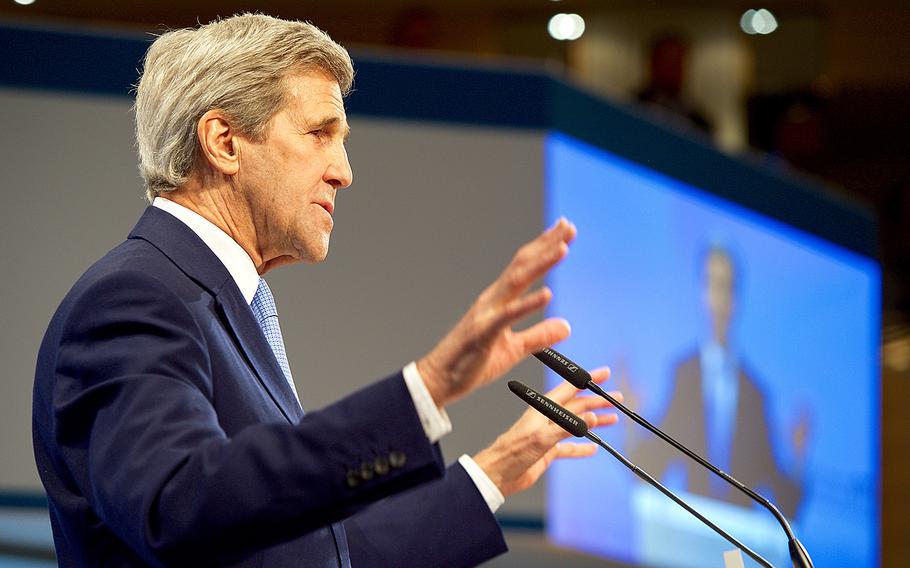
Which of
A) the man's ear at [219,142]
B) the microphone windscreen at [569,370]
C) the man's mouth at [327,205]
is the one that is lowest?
the microphone windscreen at [569,370]

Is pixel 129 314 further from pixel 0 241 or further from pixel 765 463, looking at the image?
pixel 765 463

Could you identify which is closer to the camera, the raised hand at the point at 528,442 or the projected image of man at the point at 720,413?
the raised hand at the point at 528,442

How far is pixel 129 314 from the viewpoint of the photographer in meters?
1.19

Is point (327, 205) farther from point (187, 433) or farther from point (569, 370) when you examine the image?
point (187, 433)

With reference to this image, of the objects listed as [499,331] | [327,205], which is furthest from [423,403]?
[327,205]

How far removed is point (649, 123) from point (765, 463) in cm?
131

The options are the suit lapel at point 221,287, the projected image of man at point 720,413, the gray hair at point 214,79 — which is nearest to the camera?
the suit lapel at point 221,287

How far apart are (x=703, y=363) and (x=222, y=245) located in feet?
8.82

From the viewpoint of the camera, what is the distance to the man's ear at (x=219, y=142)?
4.71 ft

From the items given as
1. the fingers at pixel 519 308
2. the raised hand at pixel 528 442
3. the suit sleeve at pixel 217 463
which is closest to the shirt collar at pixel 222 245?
the suit sleeve at pixel 217 463

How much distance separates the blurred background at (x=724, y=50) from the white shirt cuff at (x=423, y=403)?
627cm

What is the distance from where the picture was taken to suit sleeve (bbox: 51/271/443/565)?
3.47 ft

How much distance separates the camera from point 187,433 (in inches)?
42.8

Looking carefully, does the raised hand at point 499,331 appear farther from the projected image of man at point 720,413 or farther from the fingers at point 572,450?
the projected image of man at point 720,413
